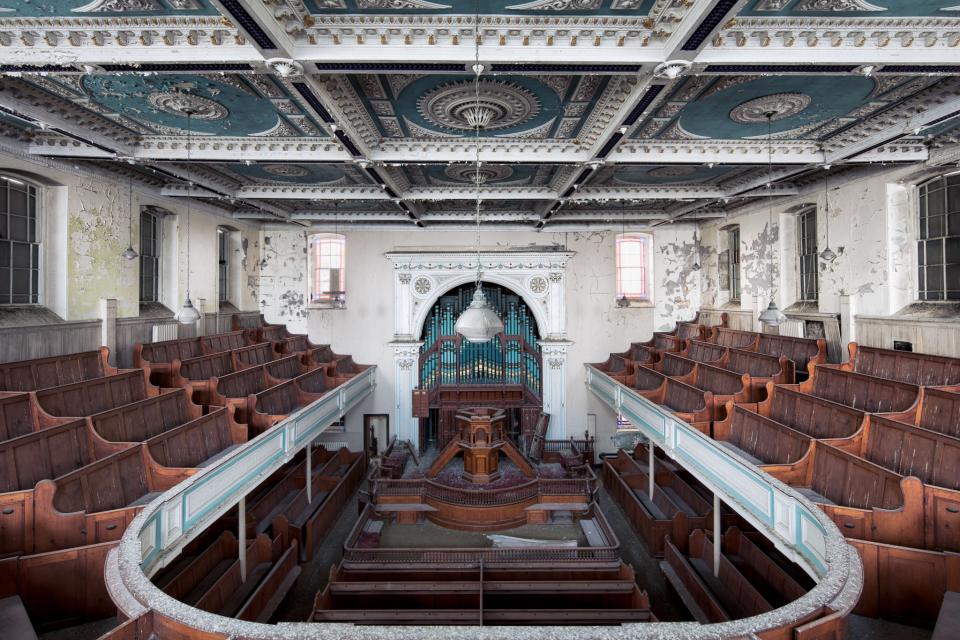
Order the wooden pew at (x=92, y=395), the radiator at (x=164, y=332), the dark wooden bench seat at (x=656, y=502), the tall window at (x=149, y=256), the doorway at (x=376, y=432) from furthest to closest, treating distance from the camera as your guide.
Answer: the doorway at (x=376, y=432) → the tall window at (x=149, y=256) → the radiator at (x=164, y=332) → the dark wooden bench seat at (x=656, y=502) → the wooden pew at (x=92, y=395)

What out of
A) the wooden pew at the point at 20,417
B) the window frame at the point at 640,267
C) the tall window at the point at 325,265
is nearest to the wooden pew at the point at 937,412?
the window frame at the point at 640,267

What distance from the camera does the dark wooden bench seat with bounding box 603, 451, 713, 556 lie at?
26.6 feet

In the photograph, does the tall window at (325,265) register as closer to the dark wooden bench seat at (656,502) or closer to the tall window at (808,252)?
the dark wooden bench seat at (656,502)

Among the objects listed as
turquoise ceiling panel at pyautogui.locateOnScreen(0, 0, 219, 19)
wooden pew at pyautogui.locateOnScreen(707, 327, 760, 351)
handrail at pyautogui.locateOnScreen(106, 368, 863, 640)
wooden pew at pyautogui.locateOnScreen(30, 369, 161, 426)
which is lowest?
handrail at pyautogui.locateOnScreen(106, 368, 863, 640)

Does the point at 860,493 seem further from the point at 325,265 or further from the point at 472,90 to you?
the point at 325,265

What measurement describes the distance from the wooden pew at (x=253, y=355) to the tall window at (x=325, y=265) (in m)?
2.33

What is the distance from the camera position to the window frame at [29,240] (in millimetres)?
6926

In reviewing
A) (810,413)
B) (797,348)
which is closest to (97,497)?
(810,413)

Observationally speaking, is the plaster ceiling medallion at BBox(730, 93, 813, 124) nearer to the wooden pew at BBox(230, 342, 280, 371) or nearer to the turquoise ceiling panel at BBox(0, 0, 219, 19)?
the turquoise ceiling panel at BBox(0, 0, 219, 19)

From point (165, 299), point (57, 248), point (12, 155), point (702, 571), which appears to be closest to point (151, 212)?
point (165, 299)

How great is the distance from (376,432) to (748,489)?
1026 cm

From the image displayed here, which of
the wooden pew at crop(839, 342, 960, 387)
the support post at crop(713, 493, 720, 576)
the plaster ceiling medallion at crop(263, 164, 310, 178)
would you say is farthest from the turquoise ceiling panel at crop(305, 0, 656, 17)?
the support post at crop(713, 493, 720, 576)

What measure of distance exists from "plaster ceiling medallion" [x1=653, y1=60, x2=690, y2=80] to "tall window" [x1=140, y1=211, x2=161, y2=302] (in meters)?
9.81

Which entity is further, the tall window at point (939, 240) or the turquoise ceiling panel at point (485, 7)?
the tall window at point (939, 240)
